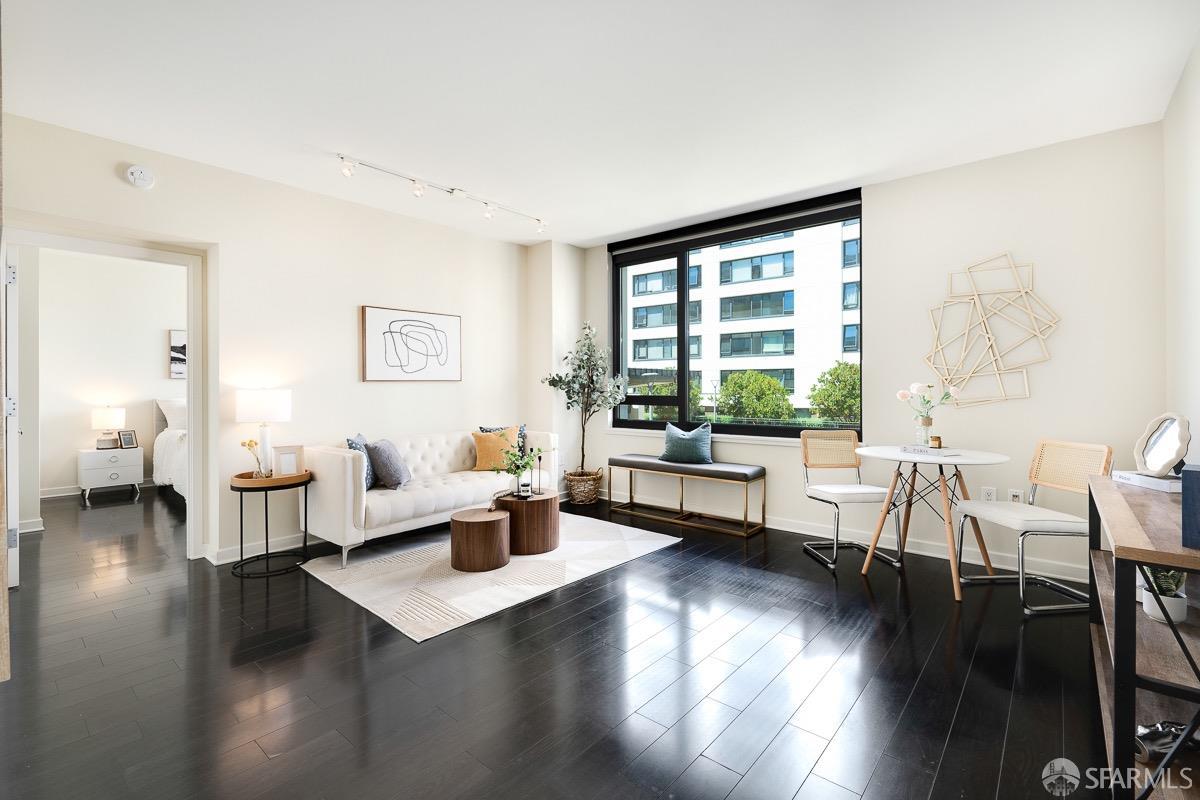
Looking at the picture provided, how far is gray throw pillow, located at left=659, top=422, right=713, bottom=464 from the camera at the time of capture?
17.3 feet

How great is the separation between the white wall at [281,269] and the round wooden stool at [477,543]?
1431 millimetres

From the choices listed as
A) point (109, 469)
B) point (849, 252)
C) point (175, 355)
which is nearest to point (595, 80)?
point (849, 252)

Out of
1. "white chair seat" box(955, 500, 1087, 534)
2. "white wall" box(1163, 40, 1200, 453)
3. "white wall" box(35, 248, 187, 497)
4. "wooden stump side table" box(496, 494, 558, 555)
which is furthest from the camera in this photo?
"white wall" box(35, 248, 187, 497)

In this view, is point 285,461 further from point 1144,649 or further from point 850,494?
point 1144,649

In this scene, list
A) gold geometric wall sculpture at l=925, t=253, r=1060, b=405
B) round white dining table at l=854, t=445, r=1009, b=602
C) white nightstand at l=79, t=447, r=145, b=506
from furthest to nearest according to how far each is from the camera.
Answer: white nightstand at l=79, t=447, r=145, b=506 < gold geometric wall sculpture at l=925, t=253, r=1060, b=405 < round white dining table at l=854, t=445, r=1009, b=602

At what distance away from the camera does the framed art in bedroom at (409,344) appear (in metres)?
4.84

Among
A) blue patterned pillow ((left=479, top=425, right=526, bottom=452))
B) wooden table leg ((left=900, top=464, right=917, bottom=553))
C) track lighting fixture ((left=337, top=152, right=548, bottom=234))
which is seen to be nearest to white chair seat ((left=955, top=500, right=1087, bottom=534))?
wooden table leg ((left=900, top=464, right=917, bottom=553))

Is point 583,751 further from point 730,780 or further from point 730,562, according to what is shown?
point 730,562

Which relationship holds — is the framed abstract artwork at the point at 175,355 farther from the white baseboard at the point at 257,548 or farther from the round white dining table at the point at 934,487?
the round white dining table at the point at 934,487

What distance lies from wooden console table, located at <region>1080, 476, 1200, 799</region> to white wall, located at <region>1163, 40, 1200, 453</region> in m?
1.13

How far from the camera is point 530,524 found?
4254mm

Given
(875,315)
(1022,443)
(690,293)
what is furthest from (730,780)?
(690,293)

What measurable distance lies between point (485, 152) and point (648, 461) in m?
2.94

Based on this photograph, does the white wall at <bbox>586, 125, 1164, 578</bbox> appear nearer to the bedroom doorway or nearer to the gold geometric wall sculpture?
the gold geometric wall sculpture
